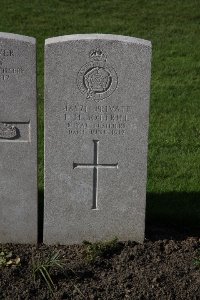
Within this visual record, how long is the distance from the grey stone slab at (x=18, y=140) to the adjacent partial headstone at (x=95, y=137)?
12cm

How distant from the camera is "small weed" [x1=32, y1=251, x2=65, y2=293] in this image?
492 centimetres

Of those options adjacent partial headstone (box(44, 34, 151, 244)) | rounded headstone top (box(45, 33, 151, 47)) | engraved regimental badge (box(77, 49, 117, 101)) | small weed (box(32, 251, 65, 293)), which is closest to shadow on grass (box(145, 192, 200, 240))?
adjacent partial headstone (box(44, 34, 151, 244))

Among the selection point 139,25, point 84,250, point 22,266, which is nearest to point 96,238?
point 84,250

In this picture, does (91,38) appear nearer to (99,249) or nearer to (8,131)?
(8,131)

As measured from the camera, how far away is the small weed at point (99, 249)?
524 centimetres

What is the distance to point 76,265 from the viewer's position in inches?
203

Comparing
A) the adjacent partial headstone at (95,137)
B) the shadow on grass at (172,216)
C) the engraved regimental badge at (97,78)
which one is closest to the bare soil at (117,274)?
the adjacent partial headstone at (95,137)

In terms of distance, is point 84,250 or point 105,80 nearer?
point 105,80

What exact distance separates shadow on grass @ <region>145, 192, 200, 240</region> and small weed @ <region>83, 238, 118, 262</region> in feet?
1.51

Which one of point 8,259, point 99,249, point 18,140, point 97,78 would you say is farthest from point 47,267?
point 97,78

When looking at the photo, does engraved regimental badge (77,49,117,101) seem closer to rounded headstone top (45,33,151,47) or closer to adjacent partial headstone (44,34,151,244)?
adjacent partial headstone (44,34,151,244)

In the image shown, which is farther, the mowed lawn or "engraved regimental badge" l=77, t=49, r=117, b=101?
the mowed lawn

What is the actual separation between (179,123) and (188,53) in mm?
2974

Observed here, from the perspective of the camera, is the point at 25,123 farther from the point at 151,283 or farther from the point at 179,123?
the point at 179,123
